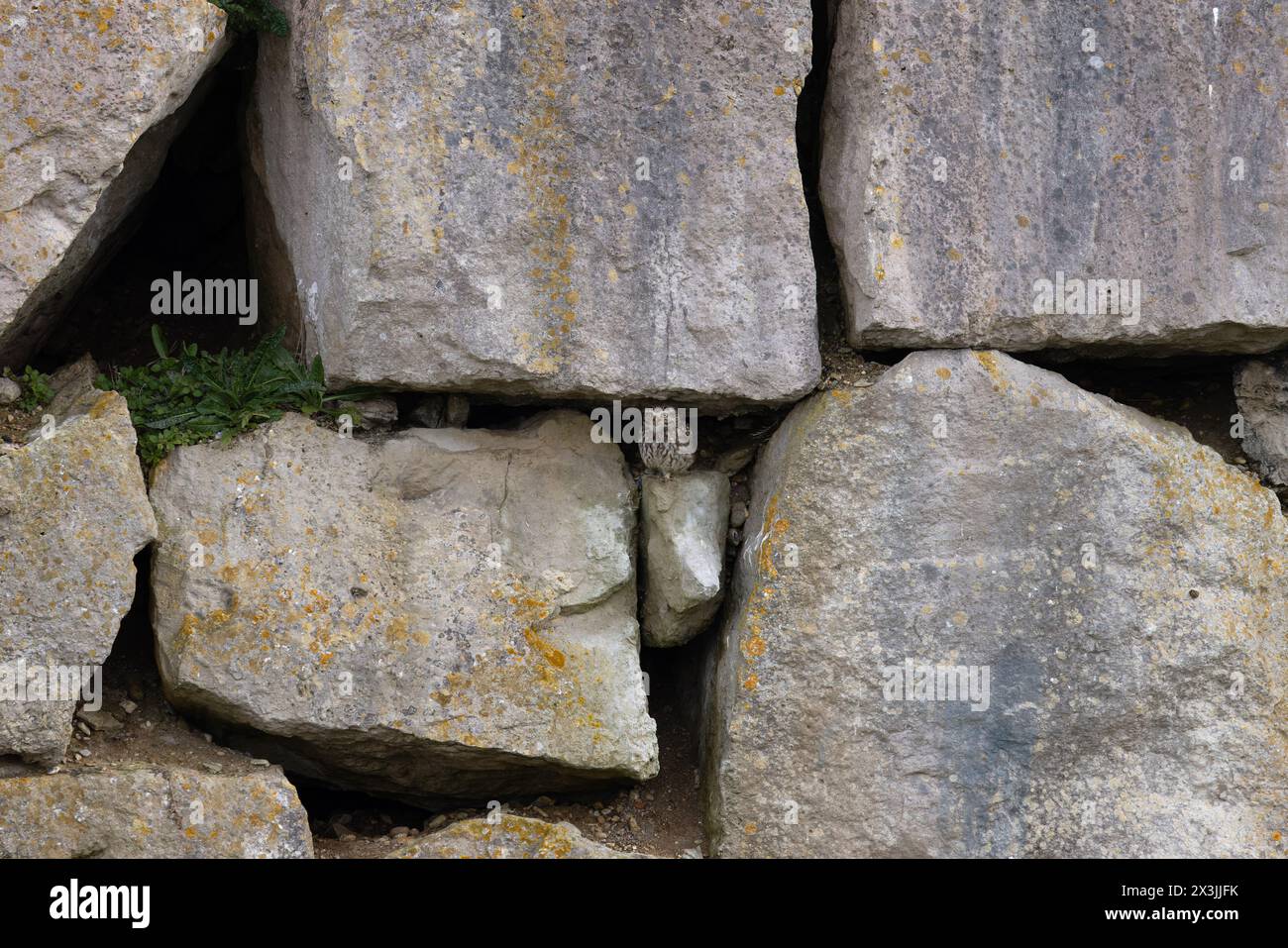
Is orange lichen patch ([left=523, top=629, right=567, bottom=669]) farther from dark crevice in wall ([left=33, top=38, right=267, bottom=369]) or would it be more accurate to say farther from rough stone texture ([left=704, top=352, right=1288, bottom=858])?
dark crevice in wall ([left=33, top=38, right=267, bottom=369])

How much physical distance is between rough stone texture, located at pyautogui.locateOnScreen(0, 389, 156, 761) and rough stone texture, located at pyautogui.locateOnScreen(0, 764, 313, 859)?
6.4 inches

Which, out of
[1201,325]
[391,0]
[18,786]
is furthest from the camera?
[1201,325]

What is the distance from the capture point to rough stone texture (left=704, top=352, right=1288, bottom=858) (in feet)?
15.1

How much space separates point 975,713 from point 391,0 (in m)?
3.14

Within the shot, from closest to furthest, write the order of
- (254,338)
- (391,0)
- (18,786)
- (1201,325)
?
1. (18,786)
2. (391,0)
3. (1201,325)
4. (254,338)

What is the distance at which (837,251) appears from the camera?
4.98m

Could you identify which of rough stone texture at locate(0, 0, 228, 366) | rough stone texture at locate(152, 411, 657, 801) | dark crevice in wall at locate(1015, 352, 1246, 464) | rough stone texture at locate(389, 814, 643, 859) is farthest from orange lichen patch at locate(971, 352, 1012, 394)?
rough stone texture at locate(0, 0, 228, 366)

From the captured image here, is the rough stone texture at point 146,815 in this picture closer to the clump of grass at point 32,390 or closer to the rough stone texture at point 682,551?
the clump of grass at point 32,390

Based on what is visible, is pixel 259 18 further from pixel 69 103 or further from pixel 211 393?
pixel 211 393

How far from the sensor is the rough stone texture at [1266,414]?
508 centimetres

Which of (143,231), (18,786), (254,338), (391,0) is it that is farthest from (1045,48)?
(18,786)

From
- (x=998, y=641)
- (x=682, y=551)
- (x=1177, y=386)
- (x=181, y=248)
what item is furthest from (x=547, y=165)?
(x=1177, y=386)

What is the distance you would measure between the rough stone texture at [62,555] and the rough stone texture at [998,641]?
212cm

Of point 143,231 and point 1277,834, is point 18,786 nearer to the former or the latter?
point 143,231
